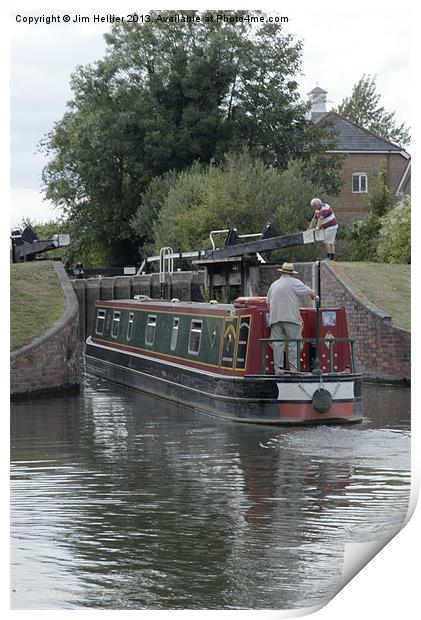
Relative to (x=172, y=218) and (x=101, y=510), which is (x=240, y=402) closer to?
(x=172, y=218)

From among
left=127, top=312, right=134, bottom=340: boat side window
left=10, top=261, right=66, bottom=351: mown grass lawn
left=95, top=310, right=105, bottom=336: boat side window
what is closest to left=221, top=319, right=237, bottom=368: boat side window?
left=10, top=261, right=66, bottom=351: mown grass lawn

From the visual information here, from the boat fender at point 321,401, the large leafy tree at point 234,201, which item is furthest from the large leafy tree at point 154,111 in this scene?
the boat fender at point 321,401

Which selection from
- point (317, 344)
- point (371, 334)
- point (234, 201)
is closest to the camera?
point (317, 344)

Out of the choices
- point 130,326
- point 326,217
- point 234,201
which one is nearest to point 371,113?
point 326,217

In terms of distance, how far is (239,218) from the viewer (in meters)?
19.0

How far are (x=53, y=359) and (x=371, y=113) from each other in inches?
163

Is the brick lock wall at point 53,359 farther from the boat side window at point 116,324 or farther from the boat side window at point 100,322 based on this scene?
the boat side window at point 100,322

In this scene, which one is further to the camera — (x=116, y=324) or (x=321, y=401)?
(x=116, y=324)

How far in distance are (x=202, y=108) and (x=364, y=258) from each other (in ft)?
26.2

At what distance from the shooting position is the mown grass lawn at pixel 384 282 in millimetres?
17500

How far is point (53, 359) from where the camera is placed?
47.1 feet

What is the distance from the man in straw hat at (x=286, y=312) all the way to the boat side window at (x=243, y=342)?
397 millimetres

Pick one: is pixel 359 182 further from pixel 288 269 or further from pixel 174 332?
pixel 174 332

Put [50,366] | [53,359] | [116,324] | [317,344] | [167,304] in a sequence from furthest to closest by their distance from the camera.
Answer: [116,324]
[167,304]
[317,344]
[53,359]
[50,366]
